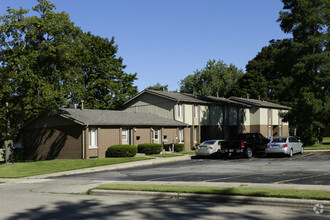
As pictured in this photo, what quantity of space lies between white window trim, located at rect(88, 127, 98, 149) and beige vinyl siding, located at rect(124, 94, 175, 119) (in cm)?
1170

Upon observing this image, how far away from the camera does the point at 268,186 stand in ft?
41.5

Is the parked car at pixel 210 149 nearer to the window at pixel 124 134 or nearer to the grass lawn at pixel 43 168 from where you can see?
the grass lawn at pixel 43 168

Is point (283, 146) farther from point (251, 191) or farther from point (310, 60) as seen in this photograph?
point (251, 191)

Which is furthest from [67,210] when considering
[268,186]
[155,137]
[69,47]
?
[155,137]

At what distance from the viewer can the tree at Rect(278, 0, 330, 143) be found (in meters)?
36.9

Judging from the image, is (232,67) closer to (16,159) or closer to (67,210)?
(16,159)

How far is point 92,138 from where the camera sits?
3281 cm

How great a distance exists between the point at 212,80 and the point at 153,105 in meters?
42.4

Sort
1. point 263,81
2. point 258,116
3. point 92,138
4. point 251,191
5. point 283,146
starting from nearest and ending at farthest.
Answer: point 251,191 < point 283,146 < point 92,138 < point 258,116 < point 263,81

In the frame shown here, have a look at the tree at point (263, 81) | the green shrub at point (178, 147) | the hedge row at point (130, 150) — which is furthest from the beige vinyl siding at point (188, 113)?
the tree at point (263, 81)

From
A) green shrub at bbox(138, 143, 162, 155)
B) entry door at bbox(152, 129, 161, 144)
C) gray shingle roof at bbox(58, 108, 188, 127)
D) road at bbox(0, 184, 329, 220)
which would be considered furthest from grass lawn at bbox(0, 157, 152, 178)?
road at bbox(0, 184, 329, 220)

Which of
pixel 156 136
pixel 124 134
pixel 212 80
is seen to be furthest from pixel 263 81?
pixel 124 134

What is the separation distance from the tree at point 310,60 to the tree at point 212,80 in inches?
1640

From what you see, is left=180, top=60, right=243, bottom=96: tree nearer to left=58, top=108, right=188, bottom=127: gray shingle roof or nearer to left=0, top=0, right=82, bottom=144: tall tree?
left=58, top=108, right=188, bottom=127: gray shingle roof
